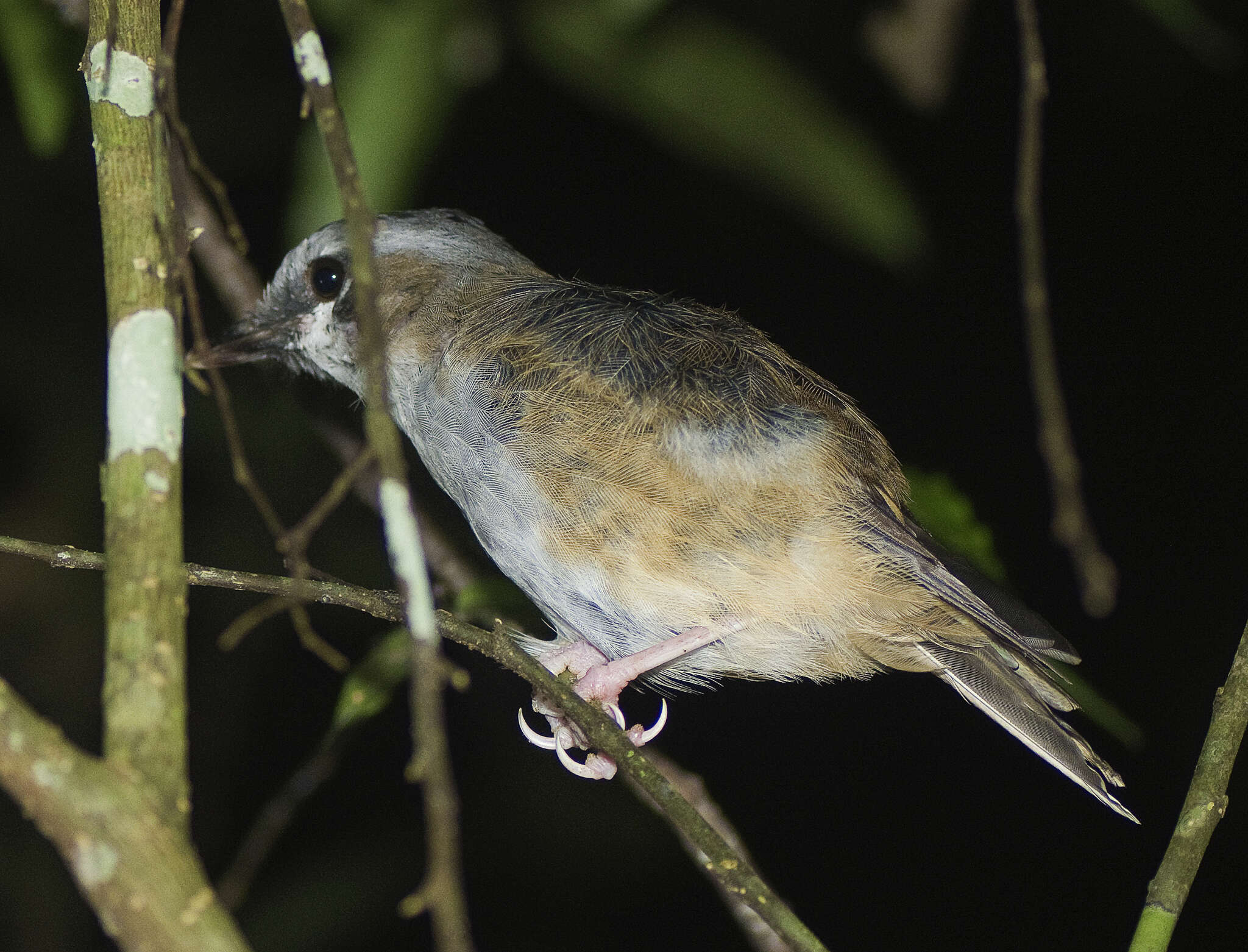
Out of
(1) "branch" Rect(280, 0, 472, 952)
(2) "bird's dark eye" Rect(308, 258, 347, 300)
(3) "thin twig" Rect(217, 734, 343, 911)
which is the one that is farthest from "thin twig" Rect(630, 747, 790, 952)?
(1) "branch" Rect(280, 0, 472, 952)

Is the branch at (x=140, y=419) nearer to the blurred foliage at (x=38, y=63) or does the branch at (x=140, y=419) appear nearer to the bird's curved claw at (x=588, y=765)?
the blurred foliage at (x=38, y=63)

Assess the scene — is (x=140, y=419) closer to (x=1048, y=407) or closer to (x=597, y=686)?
(x=1048, y=407)

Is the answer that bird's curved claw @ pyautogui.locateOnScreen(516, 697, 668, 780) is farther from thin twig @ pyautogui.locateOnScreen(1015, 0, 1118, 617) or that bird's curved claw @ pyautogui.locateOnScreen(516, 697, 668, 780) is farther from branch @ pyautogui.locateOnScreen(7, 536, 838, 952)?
thin twig @ pyautogui.locateOnScreen(1015, 0, 1118, 617)

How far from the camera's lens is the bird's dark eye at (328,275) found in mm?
2652

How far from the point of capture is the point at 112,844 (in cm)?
99

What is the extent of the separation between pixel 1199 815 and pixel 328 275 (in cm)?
222

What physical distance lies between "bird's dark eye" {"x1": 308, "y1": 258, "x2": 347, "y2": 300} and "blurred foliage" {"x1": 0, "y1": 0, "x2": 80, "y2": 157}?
2.06ft

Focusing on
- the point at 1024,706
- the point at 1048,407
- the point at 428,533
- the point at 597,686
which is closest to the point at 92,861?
the point at 1048,407

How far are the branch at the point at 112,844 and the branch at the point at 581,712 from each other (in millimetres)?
356

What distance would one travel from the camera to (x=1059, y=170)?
11.9 feet

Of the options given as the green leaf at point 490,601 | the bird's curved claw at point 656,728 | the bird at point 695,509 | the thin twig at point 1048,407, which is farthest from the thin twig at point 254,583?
the thin twig at point 1048,407

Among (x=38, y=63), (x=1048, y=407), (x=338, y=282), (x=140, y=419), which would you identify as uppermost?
(x=38, y=63)

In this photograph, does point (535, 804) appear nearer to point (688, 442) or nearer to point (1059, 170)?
point (688, 442)

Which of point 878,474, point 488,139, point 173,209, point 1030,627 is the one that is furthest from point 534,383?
point 488,139
